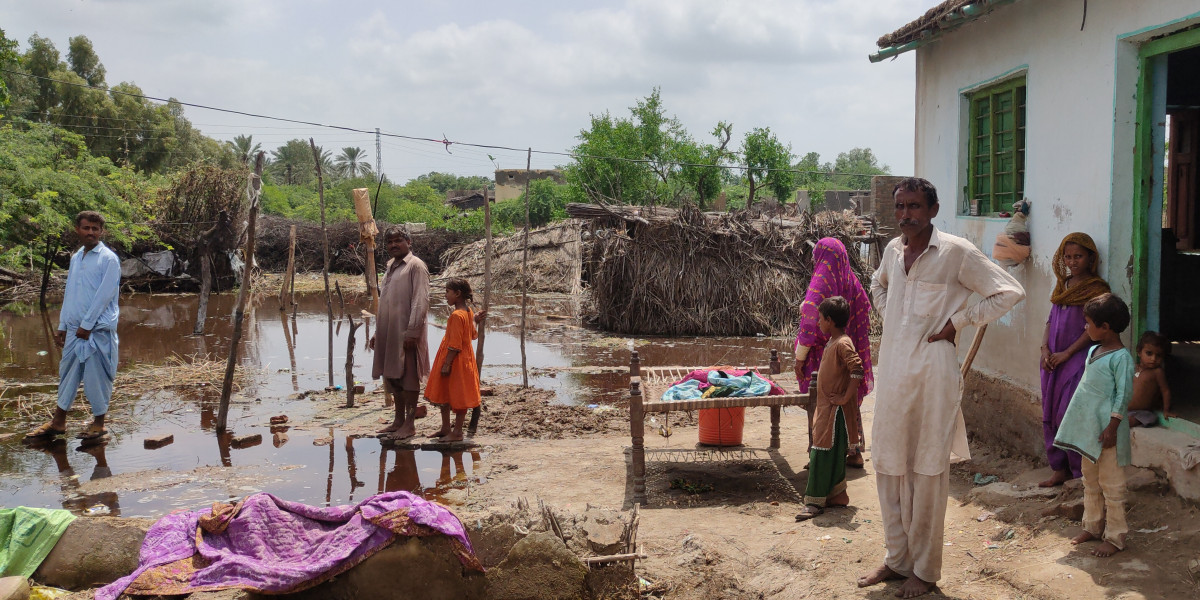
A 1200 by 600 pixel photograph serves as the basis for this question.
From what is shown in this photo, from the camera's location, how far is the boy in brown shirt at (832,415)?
16.4 feet

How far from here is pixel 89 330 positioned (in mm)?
7324

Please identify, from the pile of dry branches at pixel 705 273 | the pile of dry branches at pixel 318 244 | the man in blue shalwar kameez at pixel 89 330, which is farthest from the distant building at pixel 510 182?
the man in blue shalwar kameez at pixel 89 330

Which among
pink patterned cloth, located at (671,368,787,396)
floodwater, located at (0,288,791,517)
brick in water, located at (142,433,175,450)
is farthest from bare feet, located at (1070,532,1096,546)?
brick in water, located at (142,433,175,450)

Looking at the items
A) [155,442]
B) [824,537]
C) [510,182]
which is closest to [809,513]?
[824,537]

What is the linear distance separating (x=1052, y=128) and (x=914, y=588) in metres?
3.46

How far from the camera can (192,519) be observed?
4121mm

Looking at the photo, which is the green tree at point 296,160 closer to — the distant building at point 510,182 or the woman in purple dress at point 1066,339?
the distant building at point 510,182

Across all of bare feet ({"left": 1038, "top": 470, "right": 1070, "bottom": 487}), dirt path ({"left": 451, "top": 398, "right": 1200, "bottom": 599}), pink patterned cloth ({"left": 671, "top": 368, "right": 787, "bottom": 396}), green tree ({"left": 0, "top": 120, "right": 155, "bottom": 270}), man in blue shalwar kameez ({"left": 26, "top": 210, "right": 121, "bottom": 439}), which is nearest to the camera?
dirt path ({"left": 451, "top": 398, "right": 1200, "bottom": 599})

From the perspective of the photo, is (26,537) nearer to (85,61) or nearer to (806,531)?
(806,531)

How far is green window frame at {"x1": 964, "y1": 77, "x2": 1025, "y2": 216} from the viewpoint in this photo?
6180mm

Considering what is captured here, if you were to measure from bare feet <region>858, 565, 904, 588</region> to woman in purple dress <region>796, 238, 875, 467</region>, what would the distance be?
1.97 m

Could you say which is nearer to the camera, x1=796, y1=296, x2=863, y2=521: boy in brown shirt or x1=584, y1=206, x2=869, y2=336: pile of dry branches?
x1=796, y1=296, x2=863, y2=521: boy in brown shirt

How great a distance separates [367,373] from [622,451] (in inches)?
231

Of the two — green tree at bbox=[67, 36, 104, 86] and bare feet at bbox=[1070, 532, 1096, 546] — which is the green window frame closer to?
bare feet at bbox=[1070, 532, 1096, 546]
